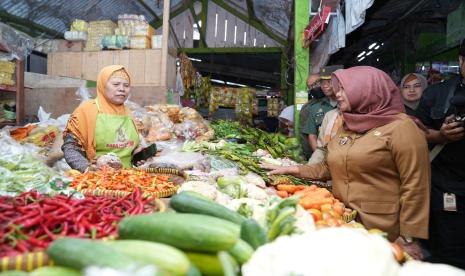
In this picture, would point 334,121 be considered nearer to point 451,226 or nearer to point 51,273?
point 451,226

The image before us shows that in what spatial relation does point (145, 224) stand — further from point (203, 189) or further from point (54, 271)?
point (203, 189)

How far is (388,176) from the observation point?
Result: 8.99 feet

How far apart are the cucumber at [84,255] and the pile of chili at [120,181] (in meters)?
1.42

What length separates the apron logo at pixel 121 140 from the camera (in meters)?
3.94

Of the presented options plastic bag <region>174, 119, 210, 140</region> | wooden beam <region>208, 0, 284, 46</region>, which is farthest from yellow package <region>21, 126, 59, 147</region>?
wooden beam <region>208, 0, 284, 46</region>

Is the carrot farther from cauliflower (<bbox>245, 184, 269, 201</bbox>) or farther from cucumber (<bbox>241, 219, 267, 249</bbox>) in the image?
cucumber (<bbox>241, 219, 267, 249</bbox>)

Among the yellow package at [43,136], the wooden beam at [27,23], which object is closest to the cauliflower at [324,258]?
the yellow package at [43,136]

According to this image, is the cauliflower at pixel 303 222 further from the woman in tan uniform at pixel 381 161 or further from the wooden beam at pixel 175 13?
the wooden beam at pixel 175 13

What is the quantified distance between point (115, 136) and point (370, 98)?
259 cm

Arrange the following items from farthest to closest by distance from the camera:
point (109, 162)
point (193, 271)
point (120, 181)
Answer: point (109, 162) < point (120, 181) < point (193, 271)

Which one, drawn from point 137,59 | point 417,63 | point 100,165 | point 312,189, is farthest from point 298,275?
point 417,63

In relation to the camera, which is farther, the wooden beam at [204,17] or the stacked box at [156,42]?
the wooden beam at [204,17]

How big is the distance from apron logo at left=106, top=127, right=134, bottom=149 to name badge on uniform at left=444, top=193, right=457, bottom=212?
3.16 meters

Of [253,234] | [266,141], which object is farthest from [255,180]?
[266,141]
